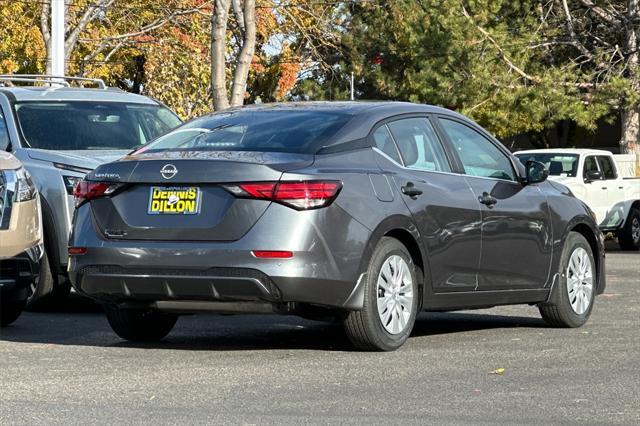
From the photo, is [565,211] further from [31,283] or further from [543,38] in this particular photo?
[543,38]

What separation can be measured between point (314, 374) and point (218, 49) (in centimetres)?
1537

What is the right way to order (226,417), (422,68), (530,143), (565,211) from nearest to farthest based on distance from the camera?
(226,417)
(565,211)
(422,68)
(530,143)

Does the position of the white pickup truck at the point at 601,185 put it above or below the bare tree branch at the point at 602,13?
below

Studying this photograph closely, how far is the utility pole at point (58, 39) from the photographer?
80.4ft

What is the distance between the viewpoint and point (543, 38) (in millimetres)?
41531

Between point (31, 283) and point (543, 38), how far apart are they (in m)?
32.1

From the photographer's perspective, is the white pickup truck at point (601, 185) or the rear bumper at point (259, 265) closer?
the rear bumper at point (259, 265)

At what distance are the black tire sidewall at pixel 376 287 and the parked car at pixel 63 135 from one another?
329 cm

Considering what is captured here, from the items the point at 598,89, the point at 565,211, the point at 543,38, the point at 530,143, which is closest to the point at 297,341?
the point at 565,211

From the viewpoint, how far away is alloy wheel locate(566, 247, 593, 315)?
37.1 ft

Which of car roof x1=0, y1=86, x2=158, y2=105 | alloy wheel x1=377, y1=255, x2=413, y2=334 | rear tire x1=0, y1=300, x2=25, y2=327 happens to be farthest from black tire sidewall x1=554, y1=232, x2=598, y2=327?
car roof x1=0, y1=86, x2=158, y2=105

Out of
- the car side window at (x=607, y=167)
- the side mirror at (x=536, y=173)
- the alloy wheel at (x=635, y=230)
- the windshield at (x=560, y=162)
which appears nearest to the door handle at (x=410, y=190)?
the side mirror at (x=536, y=173)

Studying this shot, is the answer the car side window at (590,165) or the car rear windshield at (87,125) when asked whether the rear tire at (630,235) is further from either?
the car rear windshield at (87,125)

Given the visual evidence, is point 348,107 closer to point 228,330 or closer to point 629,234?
point 228,330
